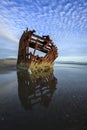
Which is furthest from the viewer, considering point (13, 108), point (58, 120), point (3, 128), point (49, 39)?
point (49, 39)

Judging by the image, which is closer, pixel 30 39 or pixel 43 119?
pixel 43 119

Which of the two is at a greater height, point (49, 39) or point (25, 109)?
point (49, 39)

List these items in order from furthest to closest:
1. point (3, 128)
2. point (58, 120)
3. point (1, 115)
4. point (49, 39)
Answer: point (49, 39), point (1, 115), point (58, 120), point (3, 128)

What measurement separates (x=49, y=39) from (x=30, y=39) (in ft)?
6.90

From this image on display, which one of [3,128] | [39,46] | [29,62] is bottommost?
[3,128]

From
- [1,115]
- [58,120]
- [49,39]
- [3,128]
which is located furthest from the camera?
[49,39]

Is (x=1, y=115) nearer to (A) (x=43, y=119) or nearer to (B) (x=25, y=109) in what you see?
(B) (x=25, y=109)

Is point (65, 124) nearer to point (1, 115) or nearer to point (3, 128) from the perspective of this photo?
point (3, 128)

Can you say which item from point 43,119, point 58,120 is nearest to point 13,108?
point 43,119

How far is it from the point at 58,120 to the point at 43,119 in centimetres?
39

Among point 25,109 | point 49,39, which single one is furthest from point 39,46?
point 25,109

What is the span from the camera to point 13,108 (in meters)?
5.14

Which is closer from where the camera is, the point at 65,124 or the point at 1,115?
the point at 65,124

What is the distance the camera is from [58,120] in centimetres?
427
